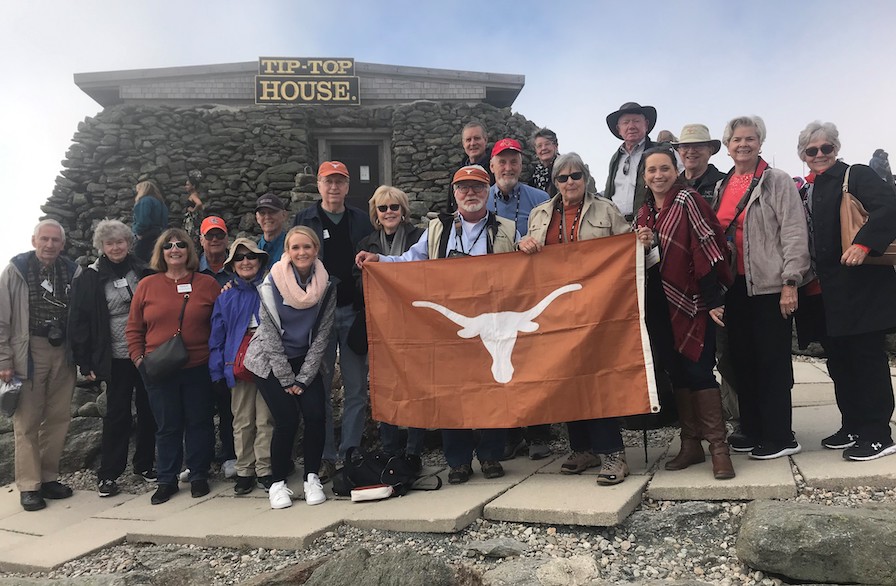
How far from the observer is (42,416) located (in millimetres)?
5129

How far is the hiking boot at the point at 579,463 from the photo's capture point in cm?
407

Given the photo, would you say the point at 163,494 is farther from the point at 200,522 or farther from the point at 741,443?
the point at 741,443

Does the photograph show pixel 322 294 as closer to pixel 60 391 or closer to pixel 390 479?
pixel 390 479

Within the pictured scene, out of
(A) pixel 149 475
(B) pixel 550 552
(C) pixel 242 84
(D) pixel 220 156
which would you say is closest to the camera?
(B) pixel 550 552

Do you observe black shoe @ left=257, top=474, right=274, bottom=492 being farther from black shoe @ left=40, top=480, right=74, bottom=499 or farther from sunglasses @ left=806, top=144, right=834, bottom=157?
sunglasses @ left=806, top=144, right=834, bottom=157

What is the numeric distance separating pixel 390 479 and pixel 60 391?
3.10m

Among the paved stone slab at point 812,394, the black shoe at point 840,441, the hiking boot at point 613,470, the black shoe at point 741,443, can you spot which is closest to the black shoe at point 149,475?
the hiking boot at point 613,470

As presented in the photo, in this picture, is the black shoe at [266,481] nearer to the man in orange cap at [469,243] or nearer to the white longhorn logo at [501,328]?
the man in orange cap at [469,243]

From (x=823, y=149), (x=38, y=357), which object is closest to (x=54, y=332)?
(x=38, y=357)

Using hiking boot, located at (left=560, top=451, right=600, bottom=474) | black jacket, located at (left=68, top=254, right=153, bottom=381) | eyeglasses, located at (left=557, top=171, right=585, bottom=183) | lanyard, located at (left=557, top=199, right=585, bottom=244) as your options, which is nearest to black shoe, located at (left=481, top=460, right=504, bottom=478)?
hiking boot, located at (left=560, top=451, right=600, bottom=474)

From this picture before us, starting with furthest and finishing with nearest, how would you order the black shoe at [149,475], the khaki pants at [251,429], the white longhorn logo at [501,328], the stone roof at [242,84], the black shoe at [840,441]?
the stone roof at [242,84]
the black shoe at [149,475]
the khaki pants at [251,429]
the white longhorn logo at [501,328]
the black shoe at [840,441]

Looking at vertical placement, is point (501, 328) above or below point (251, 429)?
above

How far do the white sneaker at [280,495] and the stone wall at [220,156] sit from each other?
28.9 ft

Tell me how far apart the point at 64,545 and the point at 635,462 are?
3.82 metres
